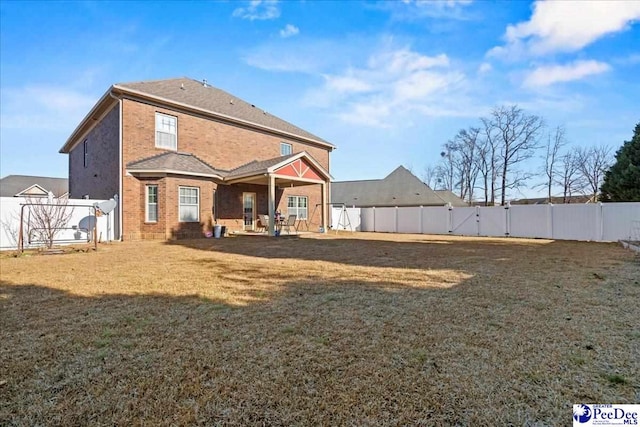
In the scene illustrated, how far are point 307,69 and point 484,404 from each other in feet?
47.5

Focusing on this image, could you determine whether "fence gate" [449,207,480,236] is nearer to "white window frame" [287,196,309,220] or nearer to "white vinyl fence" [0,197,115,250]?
"white window frame" [287,196,309,220]

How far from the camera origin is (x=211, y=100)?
17969 millimetres

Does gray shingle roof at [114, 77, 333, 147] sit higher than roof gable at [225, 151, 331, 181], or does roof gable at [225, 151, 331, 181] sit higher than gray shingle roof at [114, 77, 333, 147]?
gray shingle roof at [114, 77, 333, 147]

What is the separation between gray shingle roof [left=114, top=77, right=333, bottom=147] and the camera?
15.2 meters

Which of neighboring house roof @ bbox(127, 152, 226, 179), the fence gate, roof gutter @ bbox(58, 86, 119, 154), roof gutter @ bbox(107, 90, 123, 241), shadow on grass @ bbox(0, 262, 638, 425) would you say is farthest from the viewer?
the fence gate

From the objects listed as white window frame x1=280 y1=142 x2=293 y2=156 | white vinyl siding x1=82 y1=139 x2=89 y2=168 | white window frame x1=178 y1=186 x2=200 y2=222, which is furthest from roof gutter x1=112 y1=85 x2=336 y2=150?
white vinyl siding x1=82 y1=139 x2=89 y2=168

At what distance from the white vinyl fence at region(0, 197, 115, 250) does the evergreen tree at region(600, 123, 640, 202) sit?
23542 millimetres

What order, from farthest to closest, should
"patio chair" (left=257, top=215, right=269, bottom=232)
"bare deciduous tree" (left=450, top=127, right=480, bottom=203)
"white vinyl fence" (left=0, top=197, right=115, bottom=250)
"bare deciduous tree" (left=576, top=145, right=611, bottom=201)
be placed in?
"bare deciduous tree" (left=450, top=127, right=480, bottom=203) < "bare deciduous tree" (left=576, top=145, right=611, bottom=201) < "patio chair" (left=257, top=215, right=269, bottom=232) < "white vinyl fence" (left=0, top=197, right=115, bottom=250)

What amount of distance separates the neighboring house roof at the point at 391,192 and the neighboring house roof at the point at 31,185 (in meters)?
30.0

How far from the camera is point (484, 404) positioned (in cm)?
210

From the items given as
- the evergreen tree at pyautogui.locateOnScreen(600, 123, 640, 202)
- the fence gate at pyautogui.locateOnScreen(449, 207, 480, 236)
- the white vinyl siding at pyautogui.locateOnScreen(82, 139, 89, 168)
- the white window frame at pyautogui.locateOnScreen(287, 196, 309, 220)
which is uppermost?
the white vinyl siding at pyautogui.locateOnScreen(82, 139, 89, 168)

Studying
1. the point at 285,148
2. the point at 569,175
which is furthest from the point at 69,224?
the point at 569,175

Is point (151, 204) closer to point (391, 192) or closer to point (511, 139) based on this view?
point (391, 192)

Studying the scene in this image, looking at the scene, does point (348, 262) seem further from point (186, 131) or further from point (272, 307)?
point (186, 131)
